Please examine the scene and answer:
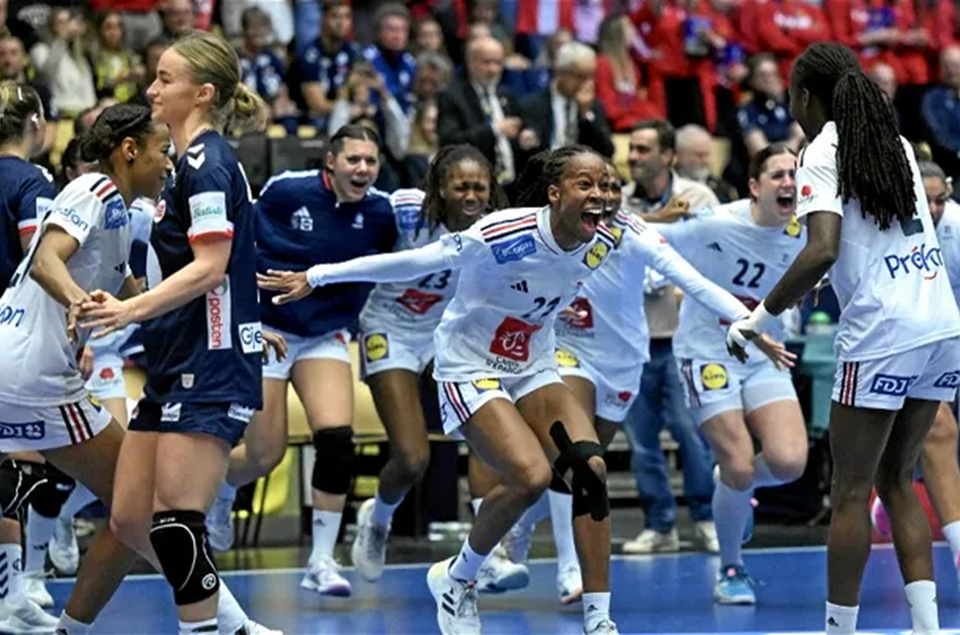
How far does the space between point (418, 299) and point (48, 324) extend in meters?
2.74

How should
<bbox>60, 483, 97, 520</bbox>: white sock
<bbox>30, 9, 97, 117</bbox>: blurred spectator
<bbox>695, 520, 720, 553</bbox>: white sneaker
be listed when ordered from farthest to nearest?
<bbox>30, 9, 97, 117</bbox>: blurred spectator < <bbox>695, 520, 720, 553</bbox>: white sneaker < <bbox>60, 483, 97, 520</bbox>: white sock

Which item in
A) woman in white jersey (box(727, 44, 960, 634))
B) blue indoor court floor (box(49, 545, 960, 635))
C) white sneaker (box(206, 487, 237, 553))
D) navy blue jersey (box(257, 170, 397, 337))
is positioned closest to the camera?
woman in white jersey (box(727, 44, 960, 634))

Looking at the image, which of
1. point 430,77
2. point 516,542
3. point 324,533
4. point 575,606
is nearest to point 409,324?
point 324,533

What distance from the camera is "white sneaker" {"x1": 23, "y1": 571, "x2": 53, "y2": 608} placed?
8.64 meters

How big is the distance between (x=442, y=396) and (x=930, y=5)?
1048 cm

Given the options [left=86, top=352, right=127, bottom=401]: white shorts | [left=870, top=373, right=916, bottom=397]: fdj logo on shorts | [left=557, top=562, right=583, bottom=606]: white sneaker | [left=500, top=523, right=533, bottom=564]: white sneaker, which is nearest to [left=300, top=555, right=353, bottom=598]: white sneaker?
[left=500, top=523, right=533, bottom=564]: white sneaker

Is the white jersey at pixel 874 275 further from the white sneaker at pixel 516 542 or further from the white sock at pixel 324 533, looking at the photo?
the white sock at pixel 324 533

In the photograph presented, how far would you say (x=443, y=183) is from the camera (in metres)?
8.66

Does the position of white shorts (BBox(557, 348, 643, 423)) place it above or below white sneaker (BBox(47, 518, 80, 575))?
above

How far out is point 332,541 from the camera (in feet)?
29.3

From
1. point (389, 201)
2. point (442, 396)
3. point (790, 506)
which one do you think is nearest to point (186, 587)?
point (442, 396)

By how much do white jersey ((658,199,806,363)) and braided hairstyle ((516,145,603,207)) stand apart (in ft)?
4.85

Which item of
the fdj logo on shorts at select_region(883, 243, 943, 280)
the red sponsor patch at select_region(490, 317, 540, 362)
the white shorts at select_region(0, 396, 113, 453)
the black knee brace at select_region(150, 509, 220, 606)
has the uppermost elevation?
the fdj logo on shorts at select_region(883, 243, 943, 280)

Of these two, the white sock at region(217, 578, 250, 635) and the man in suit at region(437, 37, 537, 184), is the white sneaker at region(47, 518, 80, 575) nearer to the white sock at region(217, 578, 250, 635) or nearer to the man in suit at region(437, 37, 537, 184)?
the white sock at region(217, 578, 250, 635)
